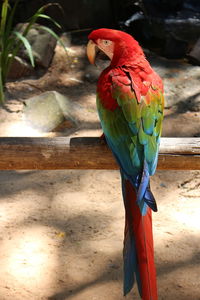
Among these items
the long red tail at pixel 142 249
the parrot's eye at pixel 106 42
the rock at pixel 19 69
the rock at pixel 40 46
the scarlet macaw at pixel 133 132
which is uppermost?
the parrot's eye at pixel 106 42

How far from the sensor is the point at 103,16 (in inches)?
192

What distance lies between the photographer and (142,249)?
4.77 ft

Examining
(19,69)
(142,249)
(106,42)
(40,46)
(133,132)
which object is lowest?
(19,69)

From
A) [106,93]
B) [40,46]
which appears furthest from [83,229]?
[40,46]

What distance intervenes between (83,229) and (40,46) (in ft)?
7.13

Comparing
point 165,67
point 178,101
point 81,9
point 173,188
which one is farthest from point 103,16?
point 173,188

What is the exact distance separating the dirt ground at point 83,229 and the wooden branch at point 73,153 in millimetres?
583

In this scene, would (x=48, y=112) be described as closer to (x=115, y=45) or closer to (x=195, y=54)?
(x=195, y=54)

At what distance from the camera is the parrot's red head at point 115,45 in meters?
1.73

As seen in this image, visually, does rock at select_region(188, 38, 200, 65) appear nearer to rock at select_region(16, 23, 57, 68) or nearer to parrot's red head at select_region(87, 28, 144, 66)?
rock at select_region(16, 23, 57, 68)

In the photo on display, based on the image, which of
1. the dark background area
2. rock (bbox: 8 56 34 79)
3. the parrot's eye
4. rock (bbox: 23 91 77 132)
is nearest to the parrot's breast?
the parrot's eye

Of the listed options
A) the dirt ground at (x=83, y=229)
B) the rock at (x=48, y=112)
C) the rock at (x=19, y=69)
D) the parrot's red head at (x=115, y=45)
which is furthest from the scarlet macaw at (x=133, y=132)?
the rock at (x=19, y=69)

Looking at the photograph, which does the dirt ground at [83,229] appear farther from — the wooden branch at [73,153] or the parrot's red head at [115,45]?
the parrot's red head at [115,45]

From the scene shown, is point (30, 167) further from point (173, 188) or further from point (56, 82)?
point (56, 82)
